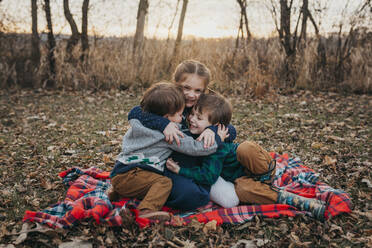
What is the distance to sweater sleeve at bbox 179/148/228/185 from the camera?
2.65 m

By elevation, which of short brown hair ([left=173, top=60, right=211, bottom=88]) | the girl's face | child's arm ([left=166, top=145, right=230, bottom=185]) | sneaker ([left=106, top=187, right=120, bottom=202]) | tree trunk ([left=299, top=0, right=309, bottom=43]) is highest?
tree trunk ([left=299, top=0, right=309, bottom=43])

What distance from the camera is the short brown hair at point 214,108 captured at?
9.10ft

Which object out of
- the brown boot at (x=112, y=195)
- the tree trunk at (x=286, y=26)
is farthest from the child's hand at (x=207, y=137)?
the tree trunk at (x=286, y=26)

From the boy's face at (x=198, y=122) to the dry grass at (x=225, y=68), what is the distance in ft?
16.3

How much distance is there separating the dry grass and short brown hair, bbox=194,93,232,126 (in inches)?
192

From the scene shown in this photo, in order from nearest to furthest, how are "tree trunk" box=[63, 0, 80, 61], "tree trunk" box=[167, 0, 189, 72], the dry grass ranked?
1. the dry grass
2. "tree trunk" box=[63, 0, 80, 61]
3. "tree trunk" box=[167, 0, 189, 72]

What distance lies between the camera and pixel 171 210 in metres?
2.75

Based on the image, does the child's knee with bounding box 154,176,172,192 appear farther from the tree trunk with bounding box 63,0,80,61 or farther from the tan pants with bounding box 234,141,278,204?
the tree trunk with bounding box 63,0,80,61

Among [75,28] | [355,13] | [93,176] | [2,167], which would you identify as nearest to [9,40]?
[75,28]

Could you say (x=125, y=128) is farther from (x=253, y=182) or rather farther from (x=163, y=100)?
(x=253, y=182)

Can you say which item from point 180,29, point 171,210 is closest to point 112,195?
point 171,210

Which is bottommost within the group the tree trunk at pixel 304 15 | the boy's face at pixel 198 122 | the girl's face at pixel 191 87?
the boy's face at pixel 198 122

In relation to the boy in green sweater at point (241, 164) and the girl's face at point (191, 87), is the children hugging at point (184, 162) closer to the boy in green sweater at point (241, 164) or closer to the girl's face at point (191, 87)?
the boy in green sweater at point (241, 164)

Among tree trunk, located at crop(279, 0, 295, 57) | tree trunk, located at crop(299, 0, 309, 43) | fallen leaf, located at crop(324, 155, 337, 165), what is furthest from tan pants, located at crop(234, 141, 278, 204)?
tree trunk, located at crop(299, 0, 309, 43)
